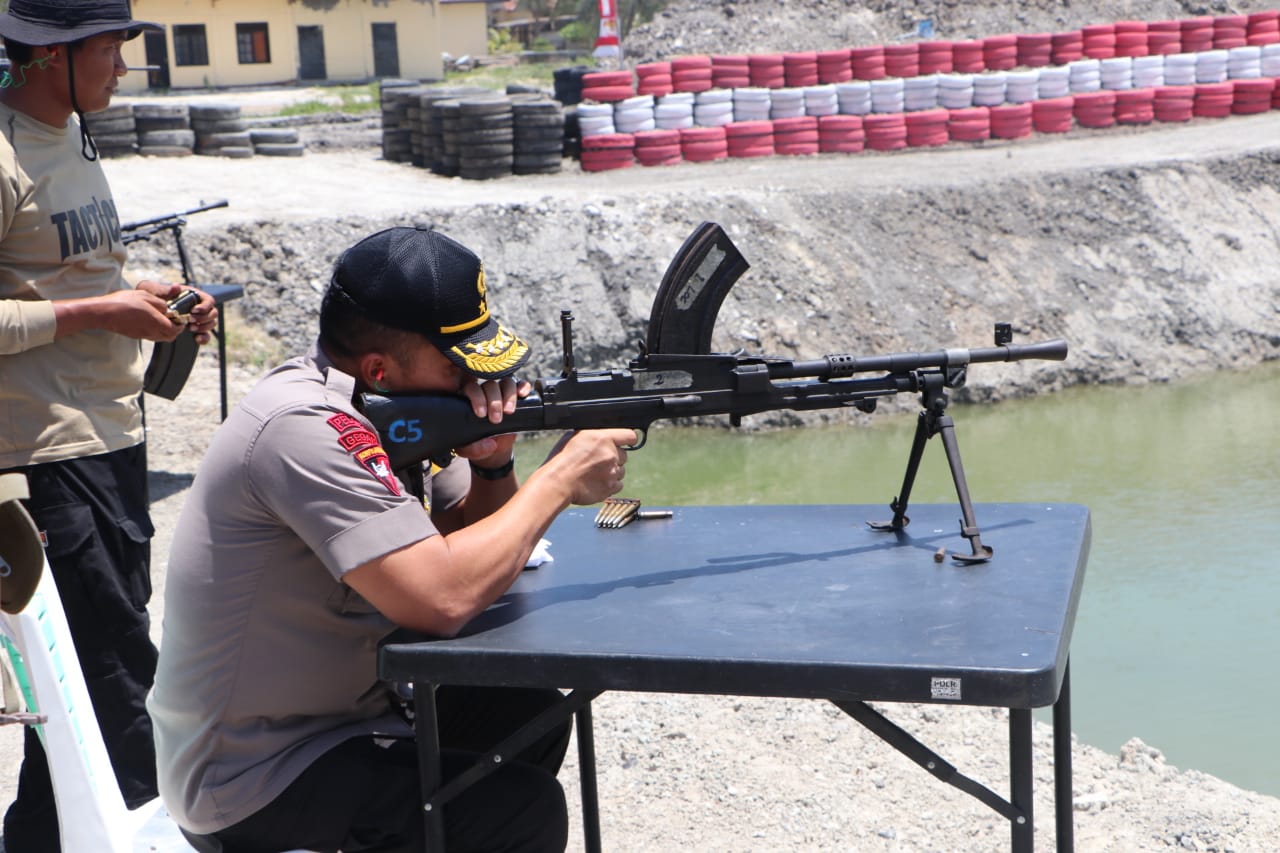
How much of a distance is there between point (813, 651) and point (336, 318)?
3.47ft

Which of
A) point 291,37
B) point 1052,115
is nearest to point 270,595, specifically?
point 1052,115

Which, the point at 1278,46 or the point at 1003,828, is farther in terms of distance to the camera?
the point at 1278,46

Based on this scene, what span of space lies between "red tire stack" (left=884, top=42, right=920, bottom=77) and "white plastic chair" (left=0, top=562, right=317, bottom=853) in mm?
19261

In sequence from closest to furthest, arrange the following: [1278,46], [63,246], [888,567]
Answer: [888,567], [63,246], [1278,46]

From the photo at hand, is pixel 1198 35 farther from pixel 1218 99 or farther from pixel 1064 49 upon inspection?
pixel 1218 99

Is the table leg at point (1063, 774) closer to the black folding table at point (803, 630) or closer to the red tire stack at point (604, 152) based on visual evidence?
the black folding table at point (803, 630)

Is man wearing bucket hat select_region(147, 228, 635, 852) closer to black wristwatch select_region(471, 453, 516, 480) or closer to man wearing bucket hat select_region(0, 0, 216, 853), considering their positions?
black wristwatch select_region(471, 453, 516, 480)

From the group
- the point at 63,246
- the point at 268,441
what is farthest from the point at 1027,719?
the point at 63,246

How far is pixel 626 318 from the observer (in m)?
11.8

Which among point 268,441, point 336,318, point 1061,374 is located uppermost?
point 336,318

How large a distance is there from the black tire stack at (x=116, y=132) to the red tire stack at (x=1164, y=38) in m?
15.3

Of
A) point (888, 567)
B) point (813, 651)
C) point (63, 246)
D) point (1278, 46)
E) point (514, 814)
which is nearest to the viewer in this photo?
point (813, 651)

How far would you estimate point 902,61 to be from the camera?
2017 centimetres

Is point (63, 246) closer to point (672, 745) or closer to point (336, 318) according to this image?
point (336, 318)
